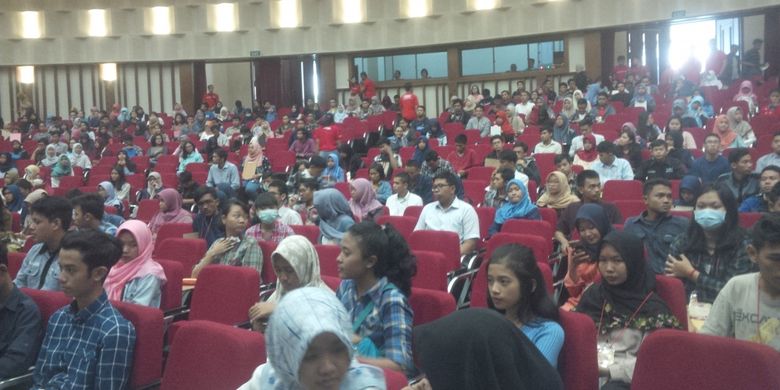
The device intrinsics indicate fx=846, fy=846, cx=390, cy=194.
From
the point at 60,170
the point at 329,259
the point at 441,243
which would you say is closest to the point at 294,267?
the point at 329,259

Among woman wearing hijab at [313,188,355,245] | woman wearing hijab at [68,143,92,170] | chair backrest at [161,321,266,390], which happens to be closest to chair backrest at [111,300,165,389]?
chair backrest at [161,321,266,390]

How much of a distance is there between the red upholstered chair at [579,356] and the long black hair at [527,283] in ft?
0.27

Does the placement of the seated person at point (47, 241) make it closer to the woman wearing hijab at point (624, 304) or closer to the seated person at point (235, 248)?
the seated person at point (235, 248)

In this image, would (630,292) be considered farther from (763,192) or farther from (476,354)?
(763,192)

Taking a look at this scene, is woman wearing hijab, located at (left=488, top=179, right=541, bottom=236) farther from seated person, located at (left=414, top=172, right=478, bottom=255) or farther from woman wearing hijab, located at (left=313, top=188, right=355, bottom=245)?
woman wearing hijab, located at (left=313, top=188, right=355, bottom=245)

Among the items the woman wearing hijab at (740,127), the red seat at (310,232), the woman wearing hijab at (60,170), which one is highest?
the woman wearing hijab at (740,127)

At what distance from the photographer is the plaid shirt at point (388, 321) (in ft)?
10.6

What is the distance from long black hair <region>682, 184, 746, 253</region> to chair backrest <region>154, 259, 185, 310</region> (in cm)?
271

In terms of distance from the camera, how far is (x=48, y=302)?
12.5 feet

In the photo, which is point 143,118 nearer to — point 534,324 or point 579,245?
point 579,245

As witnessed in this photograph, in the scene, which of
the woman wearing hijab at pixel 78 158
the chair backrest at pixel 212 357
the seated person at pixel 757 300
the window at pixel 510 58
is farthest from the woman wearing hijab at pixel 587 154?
the window at pixel 510 58

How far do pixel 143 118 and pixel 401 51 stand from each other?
6078mm

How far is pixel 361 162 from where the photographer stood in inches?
484

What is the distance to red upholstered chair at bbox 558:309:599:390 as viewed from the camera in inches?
119
